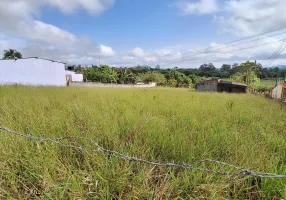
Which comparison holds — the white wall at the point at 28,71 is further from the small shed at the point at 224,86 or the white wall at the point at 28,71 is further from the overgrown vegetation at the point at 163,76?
the small shed at the point at 224,86

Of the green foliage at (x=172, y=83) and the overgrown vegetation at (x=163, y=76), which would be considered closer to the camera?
the overgrown vegetation at (x=163, y=76)

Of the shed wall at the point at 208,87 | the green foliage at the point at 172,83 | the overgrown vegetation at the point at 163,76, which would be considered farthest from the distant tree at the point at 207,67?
the shed wall at the point at 208,87

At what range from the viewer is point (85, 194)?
66.9 inches

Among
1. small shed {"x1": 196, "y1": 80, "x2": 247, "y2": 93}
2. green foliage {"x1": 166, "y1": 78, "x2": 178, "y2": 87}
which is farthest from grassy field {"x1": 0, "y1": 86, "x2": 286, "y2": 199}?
green foliage {"x1": 166, "y1": 78, "x2": 178, "y2": 87}

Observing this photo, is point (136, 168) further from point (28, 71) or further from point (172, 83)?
point (172, 83)

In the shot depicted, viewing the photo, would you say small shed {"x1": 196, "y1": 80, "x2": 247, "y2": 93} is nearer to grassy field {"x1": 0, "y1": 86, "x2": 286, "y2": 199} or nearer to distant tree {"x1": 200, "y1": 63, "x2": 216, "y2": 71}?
grassy field {"x1": 0, "y1": 86, "x2": 286, "y2": 199}

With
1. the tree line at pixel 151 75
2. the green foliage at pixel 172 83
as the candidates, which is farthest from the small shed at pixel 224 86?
the green foliage at pixel 172 83

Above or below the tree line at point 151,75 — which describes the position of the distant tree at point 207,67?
above

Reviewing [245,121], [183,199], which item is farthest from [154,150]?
[245,121]

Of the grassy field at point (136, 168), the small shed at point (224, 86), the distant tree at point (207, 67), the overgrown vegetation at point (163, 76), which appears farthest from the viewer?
the distant tree at point (207, 67)

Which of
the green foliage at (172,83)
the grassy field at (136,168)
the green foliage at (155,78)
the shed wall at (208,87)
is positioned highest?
the green foliage at (155,78)

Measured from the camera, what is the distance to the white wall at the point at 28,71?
2495 cm

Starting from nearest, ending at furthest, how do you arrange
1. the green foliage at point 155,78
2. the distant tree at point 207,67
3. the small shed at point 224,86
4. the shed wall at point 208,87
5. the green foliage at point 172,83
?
the small shed at point 224,86 < the shed wall at point 208,87 < the green foliage at point 172,83 < the green foliage at point 155,78 < the distant tree at point 207,67

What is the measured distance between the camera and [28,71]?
25484mm
